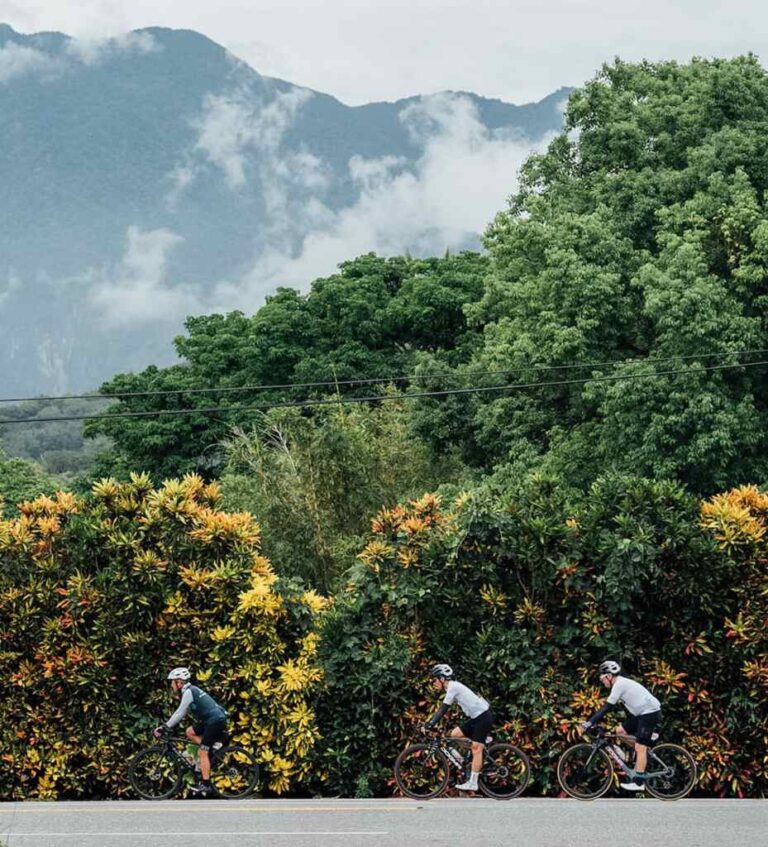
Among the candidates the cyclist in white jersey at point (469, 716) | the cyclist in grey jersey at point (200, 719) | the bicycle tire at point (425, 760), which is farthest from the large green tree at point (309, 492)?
the cyclist in white jersey at point (469, 716)

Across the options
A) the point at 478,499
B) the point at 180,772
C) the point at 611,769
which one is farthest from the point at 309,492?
the point at 611,769

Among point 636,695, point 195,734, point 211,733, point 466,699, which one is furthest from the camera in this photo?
point 195,734

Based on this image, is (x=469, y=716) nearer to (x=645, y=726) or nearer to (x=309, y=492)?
(x=645, y=726)

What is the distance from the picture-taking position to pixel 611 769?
16.4 meters

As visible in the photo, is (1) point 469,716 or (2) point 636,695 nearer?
(2) point 636,695

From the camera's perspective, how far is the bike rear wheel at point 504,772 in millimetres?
16641

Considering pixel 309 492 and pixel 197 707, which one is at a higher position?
pixel 197 707

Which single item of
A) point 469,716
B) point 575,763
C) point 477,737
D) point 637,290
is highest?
point 637,290

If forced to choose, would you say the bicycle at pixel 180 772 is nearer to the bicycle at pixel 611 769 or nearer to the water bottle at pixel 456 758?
the water bottle at pixel 456 758

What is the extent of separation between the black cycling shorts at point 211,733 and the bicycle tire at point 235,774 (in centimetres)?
59

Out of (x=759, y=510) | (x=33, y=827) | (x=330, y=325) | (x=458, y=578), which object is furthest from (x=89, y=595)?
(x=330, y=325)

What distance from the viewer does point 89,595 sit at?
18188 mm

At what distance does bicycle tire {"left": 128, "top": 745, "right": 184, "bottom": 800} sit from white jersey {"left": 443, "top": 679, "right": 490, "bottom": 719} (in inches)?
155

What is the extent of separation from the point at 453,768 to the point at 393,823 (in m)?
2.37
